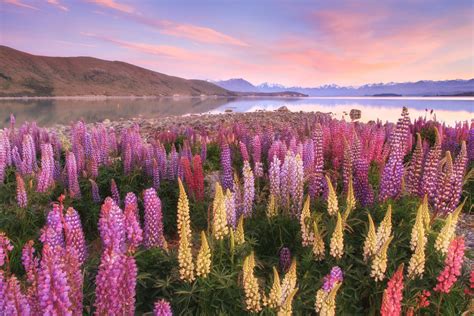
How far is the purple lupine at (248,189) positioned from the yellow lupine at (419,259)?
2.53 meters

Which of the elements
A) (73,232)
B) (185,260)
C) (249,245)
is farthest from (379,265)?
(73,232)

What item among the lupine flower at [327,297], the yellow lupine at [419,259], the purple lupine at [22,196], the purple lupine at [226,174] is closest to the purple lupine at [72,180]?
the purple lupine at [22,196]

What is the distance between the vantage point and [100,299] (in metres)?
2.61

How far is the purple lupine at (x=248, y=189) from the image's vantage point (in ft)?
18.5

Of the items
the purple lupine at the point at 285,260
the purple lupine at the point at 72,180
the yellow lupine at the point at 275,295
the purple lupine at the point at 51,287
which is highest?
the purple lupine at the point at 51,287

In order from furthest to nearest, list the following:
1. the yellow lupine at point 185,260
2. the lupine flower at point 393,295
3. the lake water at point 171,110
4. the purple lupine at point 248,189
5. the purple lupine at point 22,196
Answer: the lake water at point 171,110 → the purple lupine at point 22,196 → the purple lupine at point 248,189 → the yellow lupine at point 185,260 → the lupine flower at point 393,295

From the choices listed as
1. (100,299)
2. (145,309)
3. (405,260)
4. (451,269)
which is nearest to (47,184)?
(145,309)

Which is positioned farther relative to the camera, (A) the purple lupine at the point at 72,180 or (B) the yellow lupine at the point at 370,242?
(A) the purple lupine at the point at 72,180

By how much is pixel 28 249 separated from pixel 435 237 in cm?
473

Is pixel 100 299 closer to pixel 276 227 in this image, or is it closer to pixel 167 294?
pixel 167 294

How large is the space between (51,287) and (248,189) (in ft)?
12.1

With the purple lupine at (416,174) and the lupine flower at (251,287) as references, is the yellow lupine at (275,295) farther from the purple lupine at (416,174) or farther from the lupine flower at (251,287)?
the purple lupine at (416,174)

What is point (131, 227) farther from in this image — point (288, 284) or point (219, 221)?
point (288, 284)

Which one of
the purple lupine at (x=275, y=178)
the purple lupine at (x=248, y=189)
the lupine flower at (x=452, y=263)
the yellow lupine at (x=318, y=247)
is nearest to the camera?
the lupine flower at (x=452, y=263)
